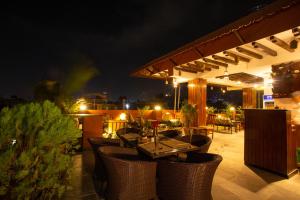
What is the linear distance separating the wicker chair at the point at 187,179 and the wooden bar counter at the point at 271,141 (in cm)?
213

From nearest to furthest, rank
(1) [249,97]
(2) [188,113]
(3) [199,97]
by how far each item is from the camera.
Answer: (2) [188,113], (3) [199,97], (1) [249,97]

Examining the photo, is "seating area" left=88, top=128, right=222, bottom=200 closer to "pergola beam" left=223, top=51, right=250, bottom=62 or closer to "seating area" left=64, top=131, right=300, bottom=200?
"seating area" left=64, top=131, right=300, bottom=200

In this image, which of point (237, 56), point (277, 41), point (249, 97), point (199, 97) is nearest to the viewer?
point (277, 41)

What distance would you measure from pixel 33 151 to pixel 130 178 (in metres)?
1.20

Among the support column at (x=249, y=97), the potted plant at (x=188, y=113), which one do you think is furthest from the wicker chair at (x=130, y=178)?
the support column at (x=249, y=97)

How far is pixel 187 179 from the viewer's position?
215cm

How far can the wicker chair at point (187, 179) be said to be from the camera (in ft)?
7.00

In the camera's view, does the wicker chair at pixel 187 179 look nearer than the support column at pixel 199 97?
Yes

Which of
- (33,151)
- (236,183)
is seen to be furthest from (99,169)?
(236,183)

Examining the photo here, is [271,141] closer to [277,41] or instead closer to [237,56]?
[277,41]

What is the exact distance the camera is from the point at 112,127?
754 centimetres

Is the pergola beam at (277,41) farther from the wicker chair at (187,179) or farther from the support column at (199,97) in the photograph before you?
the support column at (199,97)

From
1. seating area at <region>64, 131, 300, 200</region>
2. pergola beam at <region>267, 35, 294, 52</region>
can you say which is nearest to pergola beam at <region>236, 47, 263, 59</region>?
pergola beam at <region>267, 35, 294, 52</region>

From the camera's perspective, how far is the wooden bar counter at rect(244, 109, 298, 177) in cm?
348
